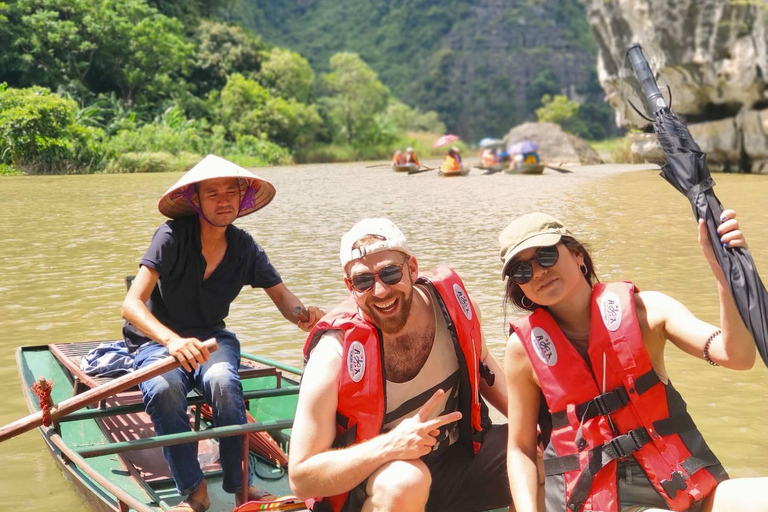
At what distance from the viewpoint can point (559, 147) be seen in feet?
109

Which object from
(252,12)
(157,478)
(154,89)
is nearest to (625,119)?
(154,89)

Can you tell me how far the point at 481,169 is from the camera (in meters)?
29.2

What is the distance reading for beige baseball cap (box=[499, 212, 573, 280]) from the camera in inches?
95.5

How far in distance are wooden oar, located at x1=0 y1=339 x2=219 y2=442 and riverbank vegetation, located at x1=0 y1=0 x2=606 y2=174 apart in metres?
→ 23.3

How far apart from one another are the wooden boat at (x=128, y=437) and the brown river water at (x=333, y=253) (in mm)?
293

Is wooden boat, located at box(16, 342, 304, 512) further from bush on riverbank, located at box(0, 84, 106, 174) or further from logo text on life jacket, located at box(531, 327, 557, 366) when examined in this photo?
bush on riverbank, located at box(0, 84, 106, 174)

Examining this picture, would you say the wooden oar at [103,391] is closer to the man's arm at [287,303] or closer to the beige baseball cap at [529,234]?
the man's arm at [287,303]

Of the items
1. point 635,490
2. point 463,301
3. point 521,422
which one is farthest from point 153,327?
point 635,490

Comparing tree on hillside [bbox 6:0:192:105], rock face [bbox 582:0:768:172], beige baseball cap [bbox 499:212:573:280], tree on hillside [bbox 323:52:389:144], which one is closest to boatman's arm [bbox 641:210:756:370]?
beige baseball cap [bbox 499:212:573:280]

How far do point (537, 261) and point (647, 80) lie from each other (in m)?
0.70

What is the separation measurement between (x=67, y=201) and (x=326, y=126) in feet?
92.0

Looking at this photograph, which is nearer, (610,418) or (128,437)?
(610,418)

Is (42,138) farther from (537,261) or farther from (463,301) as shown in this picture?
(537,261)

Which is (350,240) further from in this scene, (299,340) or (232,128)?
(232,128)
